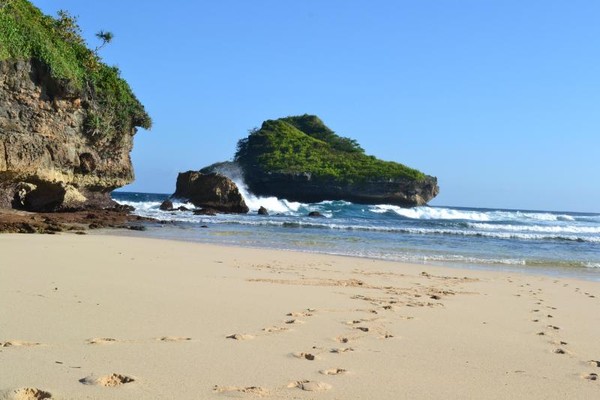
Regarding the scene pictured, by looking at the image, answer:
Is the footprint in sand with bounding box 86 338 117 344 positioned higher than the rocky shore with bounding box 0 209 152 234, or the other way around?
the rocky shore with bounding box 0 209 152 234

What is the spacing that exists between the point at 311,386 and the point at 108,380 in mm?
1100

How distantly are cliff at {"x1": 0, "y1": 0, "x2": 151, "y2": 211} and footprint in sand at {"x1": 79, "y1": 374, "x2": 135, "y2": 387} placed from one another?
56.1ft

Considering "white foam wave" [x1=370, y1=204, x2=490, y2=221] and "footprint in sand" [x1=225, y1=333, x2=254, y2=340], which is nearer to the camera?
"footprint in sand" [x1=225, y1=333, x2=254, y2=340]

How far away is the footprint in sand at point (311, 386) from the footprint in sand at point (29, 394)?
1.26 metres

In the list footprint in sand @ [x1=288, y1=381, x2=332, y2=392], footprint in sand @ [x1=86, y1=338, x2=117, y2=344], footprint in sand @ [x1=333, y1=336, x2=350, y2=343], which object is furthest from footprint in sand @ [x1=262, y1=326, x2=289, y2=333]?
footprint in sand @ [x1=288, y1=381, x2=332, y2=392]

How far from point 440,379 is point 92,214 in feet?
66.9

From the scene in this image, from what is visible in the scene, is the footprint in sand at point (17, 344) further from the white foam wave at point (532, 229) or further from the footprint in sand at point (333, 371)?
the white foam wave at point (532, 229)

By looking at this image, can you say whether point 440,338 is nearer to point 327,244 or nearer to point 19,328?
point 19,328

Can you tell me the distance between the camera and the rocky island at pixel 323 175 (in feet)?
191

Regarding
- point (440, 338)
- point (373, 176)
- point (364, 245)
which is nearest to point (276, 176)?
point (373, 176)

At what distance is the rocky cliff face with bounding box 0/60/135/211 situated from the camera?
18562 millimetres

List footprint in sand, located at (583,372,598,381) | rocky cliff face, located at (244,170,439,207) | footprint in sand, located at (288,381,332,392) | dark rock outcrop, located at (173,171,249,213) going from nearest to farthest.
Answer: footprint in sand, located at (288,381,332,392)
footprint in sand, located at (583,372,598,381)
dark rock outcrop, located at (173,171,249,213)
rocky cliff face, located at (244,170,439,207)

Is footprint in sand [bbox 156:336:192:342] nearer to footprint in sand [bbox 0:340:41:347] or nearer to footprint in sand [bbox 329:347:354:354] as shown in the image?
footprint in sand [bbox 0:340:41:347]

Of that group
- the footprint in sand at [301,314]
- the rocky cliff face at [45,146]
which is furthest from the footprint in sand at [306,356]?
the rocky cliff face at [45,146]
